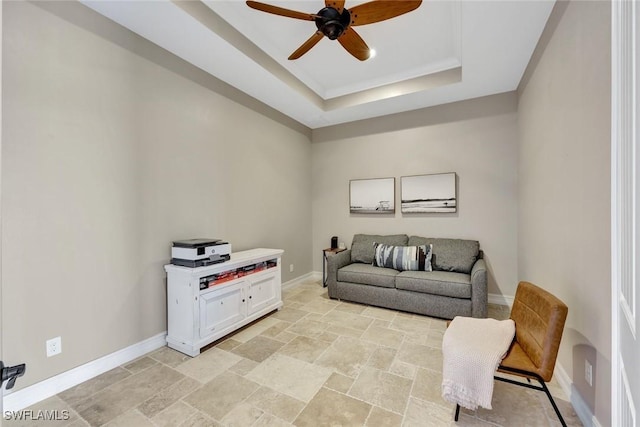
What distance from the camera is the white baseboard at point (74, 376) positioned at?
1.86 m

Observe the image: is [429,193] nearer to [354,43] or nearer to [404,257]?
[404,257]

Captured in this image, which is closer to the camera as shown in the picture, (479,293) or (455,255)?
(479,293)

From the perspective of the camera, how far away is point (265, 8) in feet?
6.74

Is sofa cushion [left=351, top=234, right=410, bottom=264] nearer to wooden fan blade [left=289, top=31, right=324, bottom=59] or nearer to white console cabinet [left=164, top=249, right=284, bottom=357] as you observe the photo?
white console cabinet [left=164, top=249, right=284, bottom=357]

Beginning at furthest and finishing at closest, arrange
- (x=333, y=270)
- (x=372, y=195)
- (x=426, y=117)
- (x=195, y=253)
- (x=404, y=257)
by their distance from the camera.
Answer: (x=372, y=195) < (x=426, y=117) < (x=333, y=270) < (x=404, y=257) < (x=195, y=253)

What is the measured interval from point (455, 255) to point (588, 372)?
1.91m

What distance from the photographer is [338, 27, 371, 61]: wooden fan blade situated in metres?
2.34

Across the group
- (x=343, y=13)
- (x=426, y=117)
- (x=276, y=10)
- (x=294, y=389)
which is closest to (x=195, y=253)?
(x=294, y=389)

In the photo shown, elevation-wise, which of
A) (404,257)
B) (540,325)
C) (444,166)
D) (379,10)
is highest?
(379,10)

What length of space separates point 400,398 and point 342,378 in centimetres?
44

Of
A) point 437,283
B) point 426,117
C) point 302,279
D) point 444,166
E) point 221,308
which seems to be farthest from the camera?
point 302,279

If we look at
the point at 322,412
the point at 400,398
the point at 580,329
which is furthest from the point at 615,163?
the point at 322,412

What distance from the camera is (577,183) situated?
1.82m

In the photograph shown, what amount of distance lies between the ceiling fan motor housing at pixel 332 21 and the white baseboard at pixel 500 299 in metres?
3.59
